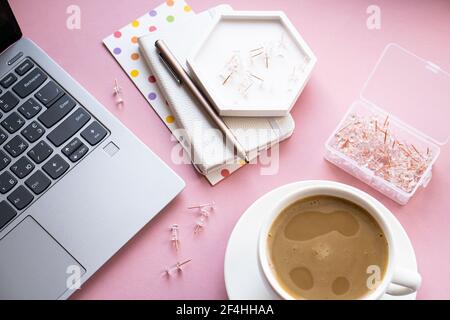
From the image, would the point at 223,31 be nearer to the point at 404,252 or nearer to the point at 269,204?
the point at 269,204

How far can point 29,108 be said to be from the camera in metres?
0.79

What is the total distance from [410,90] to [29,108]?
20.6 inches

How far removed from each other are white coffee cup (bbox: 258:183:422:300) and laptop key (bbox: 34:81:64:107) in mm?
332

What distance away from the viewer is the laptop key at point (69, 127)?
0.77m

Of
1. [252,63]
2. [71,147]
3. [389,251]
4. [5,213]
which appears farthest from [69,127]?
[389,251]

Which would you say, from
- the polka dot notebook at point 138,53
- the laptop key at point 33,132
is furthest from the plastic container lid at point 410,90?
the laptop key at point 33,132

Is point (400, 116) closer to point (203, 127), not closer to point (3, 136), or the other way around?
point (203, 127)

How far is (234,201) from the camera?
80cm

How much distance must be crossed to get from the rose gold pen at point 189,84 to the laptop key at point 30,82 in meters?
0.16

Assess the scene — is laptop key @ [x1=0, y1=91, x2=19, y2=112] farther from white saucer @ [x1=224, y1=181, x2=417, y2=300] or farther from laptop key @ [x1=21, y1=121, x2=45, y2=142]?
white saucer @ [x1=224, y1=181, x2=417, y2=300]

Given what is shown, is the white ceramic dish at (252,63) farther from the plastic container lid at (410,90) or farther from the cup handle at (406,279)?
the cup handle at (406,279)

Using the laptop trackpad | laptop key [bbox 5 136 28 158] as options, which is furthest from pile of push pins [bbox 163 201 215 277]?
laptop key [bbox 5 136 28 158]

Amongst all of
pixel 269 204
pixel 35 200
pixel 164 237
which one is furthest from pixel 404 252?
pixel 35 200

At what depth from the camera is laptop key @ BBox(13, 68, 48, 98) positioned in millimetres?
793
